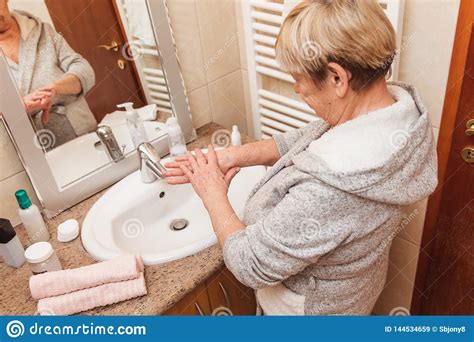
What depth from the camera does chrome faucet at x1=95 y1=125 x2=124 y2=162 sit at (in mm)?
1331

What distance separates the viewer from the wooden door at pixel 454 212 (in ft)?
3.71

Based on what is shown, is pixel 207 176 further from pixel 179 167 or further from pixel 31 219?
pixel 31 219

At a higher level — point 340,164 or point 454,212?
point 340,164

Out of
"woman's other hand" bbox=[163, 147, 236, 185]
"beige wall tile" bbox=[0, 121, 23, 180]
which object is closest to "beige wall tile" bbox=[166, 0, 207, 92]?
"woman's other hand" bbox=[163, 147, 236, 185]

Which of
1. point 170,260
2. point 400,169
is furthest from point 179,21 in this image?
point 400,169

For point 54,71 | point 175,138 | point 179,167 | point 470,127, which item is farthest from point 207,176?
point 470,127

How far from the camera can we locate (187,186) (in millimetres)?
1471

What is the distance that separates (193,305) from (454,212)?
2.91 feet

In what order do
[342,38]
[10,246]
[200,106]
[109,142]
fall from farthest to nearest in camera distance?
[200,106], [109,142], [10,246], [342,38]

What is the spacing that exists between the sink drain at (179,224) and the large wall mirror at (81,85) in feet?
0.77

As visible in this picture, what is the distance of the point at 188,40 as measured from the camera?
150 cm

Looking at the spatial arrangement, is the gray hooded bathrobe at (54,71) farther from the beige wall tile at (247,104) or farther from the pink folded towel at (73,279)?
the beige wall tile at (247,104)
